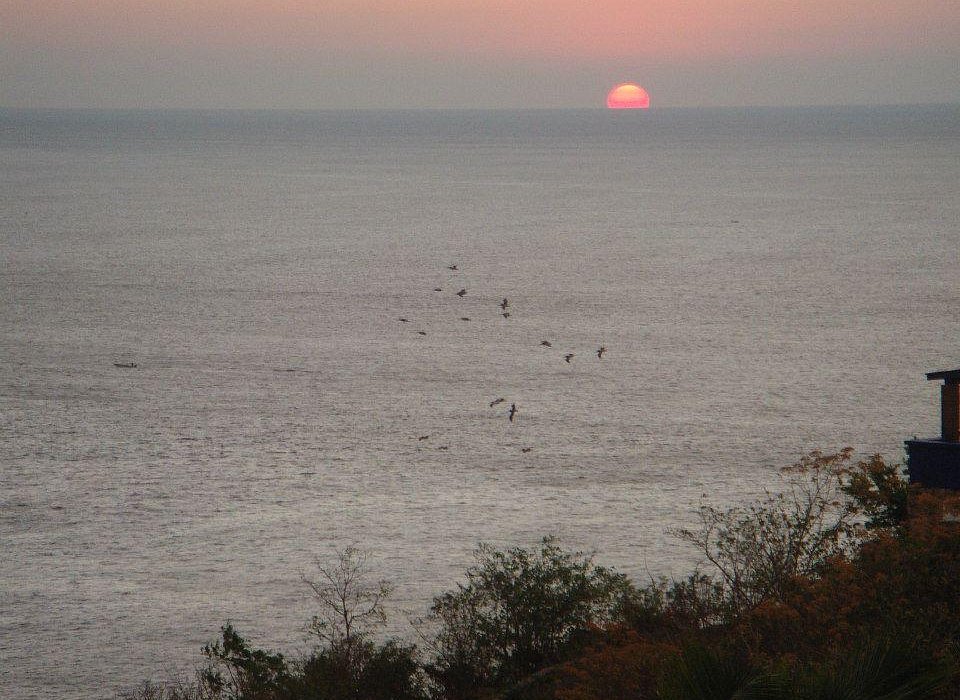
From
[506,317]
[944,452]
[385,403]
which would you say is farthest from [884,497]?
[506,317]

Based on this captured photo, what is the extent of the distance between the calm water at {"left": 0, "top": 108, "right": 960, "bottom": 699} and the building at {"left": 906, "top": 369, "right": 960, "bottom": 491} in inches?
620

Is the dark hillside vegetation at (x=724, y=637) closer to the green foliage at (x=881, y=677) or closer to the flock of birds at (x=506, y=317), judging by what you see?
the green foliage at (x=881, y=677)

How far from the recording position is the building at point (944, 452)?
2575 cm

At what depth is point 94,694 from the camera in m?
33.8

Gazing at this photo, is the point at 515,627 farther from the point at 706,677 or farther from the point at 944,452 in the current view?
the point at 706,677

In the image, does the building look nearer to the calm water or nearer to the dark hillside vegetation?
the dark hillside vegetation

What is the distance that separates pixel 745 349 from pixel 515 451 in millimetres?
23775

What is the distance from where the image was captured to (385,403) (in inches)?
2373

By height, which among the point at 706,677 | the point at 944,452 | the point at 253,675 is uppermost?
the point at 944,452

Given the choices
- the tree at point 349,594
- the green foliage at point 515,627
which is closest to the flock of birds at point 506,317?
the tree at point 349,594

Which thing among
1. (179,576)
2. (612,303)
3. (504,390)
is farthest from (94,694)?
(612,303)

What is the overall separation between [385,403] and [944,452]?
37.1 m

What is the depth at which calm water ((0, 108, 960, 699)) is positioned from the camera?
41.0 metres

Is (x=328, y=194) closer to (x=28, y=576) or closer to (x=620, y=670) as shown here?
(x=28, y=576)
